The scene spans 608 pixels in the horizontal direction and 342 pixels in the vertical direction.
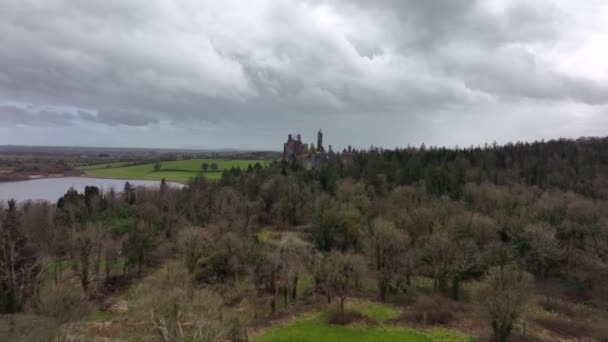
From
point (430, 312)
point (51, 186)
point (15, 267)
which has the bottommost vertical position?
point (51, 186)

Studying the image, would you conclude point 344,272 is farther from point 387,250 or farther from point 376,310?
point 387,250

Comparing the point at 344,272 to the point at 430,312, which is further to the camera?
the point at 344,272

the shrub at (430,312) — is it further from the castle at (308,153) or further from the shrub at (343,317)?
the castle at (308,153)

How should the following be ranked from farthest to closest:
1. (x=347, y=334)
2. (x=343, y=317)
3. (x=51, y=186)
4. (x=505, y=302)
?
(x=51, y=186)
(x=343, y=317)
(x=347, y=334)
(x=505, y=302)

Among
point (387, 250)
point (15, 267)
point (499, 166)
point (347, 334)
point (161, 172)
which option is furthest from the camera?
point (161, 172)

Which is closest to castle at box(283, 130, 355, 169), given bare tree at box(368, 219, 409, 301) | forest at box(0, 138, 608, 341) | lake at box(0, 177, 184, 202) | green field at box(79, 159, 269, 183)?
green field at box(79, 159, 269, 183)

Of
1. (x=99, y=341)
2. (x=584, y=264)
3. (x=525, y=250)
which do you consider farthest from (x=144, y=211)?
(x=584, y=264)

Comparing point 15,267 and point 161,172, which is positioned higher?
point 161,172

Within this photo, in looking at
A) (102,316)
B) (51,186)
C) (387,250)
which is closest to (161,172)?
(51,186)
